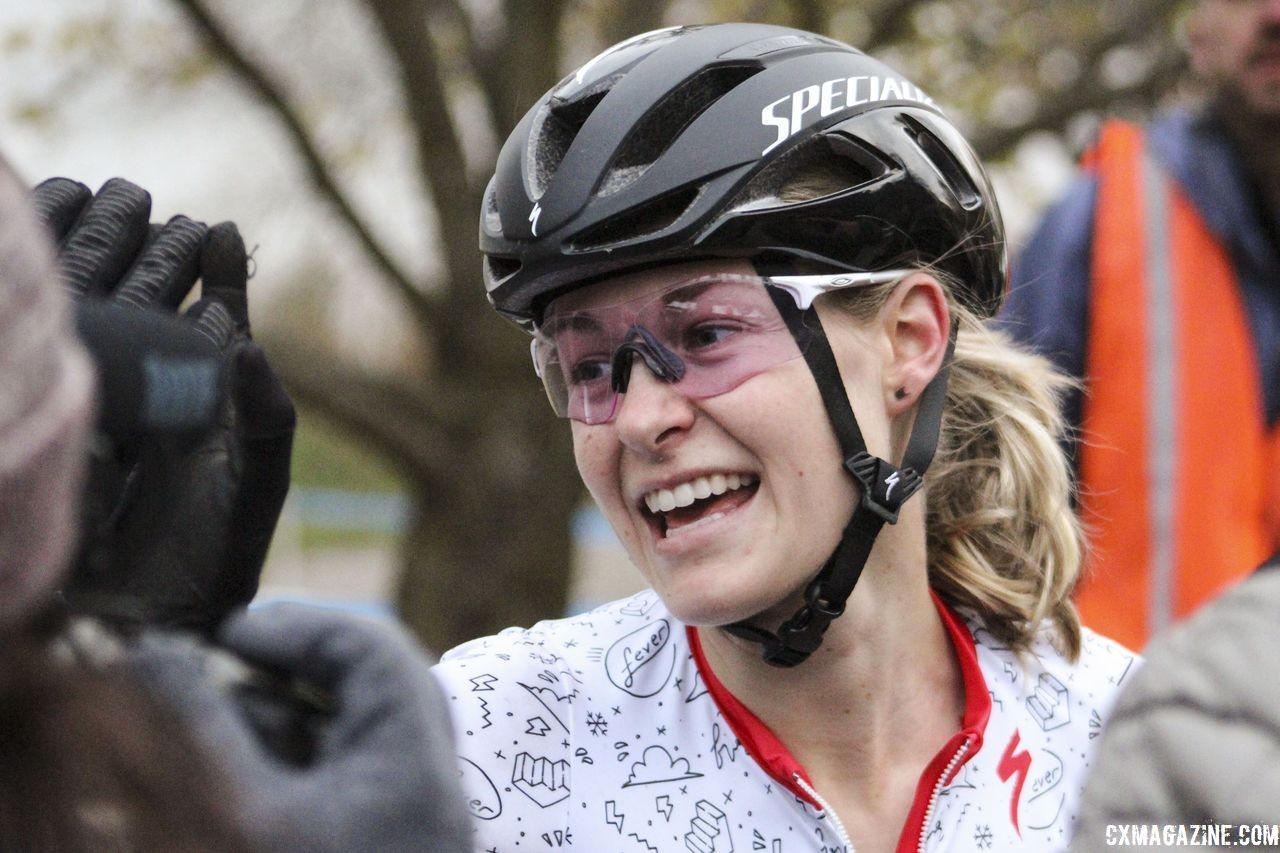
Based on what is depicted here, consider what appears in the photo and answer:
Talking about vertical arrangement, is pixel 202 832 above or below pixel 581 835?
above

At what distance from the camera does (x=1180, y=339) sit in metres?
3.23

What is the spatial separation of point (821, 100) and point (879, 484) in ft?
2.31

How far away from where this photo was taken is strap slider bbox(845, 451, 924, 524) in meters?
2.42

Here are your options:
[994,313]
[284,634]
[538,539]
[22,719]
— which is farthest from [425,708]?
[538,539]

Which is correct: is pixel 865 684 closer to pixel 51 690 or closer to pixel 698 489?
pixel 698 489

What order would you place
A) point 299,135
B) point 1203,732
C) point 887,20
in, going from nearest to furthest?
point 1203,732, point 299,135, point 887,20

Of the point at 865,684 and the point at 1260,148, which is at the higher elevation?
the point at 1260,148

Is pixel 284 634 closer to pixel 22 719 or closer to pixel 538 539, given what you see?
pixel 22 719

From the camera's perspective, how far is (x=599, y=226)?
7.84 feet

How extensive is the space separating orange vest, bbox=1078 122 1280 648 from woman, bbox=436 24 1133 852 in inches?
24.7

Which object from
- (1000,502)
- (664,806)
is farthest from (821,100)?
(664,806)

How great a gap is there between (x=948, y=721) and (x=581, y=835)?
716 mm

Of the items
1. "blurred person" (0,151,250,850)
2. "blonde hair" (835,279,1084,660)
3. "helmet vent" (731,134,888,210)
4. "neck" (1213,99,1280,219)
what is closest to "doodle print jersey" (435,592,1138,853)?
"blonde hair" (835,279,1084,660)

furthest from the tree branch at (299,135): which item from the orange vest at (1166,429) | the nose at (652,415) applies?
the nose at (652,415)
